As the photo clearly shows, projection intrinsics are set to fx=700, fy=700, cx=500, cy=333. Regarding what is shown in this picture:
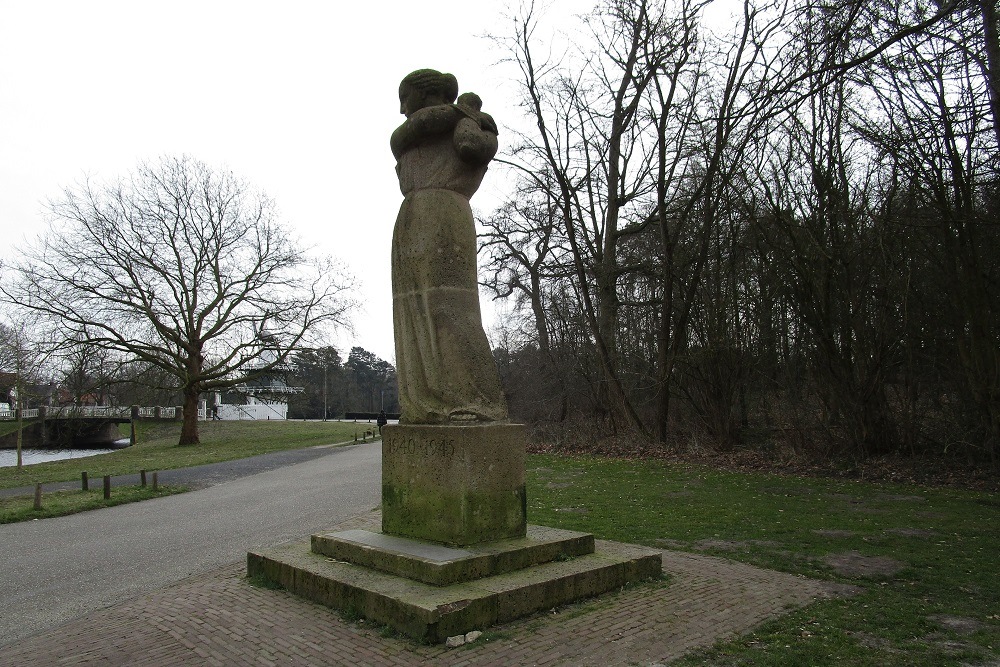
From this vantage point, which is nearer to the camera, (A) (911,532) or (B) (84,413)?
(A) (911,532)

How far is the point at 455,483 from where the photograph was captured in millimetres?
5414

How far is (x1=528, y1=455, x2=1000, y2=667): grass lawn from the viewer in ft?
14.5

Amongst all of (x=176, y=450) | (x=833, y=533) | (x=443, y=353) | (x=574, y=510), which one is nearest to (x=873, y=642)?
(x=443, y=353)

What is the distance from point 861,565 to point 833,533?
5.53 ft

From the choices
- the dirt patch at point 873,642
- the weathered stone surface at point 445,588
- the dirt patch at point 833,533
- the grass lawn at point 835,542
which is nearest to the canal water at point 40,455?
the grass lawn at point 835,542

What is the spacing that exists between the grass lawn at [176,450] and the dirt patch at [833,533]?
1776 cm

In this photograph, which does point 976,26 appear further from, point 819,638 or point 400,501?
point 400,501

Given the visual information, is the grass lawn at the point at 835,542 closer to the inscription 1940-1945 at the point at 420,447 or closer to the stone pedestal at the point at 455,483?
the stone pedestal at the point at 455,483

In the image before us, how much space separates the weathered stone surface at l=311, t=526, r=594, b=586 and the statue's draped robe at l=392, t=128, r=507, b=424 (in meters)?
1.01

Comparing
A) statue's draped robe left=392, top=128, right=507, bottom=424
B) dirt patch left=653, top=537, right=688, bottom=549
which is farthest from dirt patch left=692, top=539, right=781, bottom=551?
statue's draped robe left=392, top=128, right=507, bottom=424

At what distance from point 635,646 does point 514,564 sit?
121 centimetres

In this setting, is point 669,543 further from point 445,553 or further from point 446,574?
point 446,574

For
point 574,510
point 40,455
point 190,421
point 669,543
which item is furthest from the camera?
point 40,455

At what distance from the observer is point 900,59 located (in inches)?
404
